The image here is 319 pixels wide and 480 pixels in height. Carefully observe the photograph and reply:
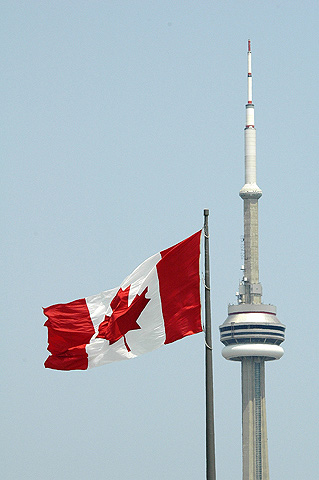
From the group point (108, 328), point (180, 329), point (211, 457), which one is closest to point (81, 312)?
point (108, 328)

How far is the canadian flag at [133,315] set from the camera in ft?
134

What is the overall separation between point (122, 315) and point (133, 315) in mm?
375

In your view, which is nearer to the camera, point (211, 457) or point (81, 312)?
point (211, 457)

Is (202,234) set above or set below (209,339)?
above

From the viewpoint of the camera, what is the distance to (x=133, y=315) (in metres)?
42.0

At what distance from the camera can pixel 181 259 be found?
4109 centimetres

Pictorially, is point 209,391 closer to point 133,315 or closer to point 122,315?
point 133,315

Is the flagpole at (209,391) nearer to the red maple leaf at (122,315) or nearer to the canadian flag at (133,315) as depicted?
the canadian flag at (133,315)

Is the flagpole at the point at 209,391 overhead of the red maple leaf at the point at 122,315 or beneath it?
beneath

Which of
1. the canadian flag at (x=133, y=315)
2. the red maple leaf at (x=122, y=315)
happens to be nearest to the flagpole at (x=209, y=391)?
the canadian flag at (x=133, y=315)

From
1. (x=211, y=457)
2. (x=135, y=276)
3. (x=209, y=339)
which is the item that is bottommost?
(x=211, y=457)

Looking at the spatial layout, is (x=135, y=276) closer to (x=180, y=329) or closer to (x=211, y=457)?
(x=180, y=329)

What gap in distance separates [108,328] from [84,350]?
1113 mm

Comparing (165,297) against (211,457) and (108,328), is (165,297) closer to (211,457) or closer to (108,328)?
(108,328)
